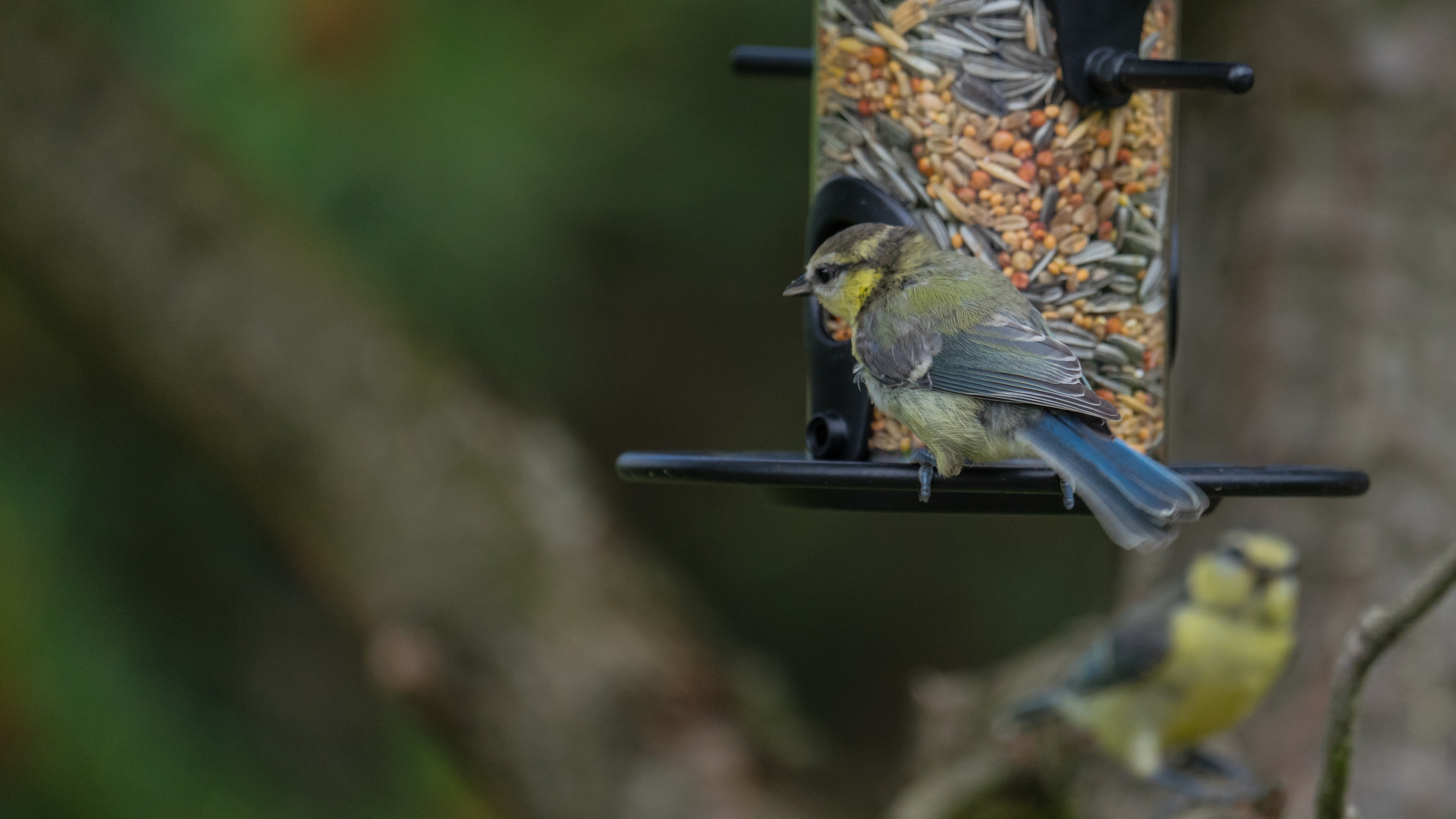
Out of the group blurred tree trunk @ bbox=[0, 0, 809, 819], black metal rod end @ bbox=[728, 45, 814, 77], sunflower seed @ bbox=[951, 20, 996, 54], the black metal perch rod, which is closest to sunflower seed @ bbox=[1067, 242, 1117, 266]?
the black metal perch rod

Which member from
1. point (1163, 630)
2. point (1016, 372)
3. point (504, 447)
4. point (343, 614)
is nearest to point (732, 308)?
point (504, 447)

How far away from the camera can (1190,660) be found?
11.5 feet

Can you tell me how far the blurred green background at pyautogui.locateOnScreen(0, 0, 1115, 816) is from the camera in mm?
3781

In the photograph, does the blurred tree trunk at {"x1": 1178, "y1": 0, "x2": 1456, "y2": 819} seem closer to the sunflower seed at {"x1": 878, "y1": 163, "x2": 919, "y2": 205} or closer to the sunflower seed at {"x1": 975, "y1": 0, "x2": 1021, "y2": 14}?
the sunflower seed at {"x1": 975, "y1": 0, "x2": 1021, "y2": 14}

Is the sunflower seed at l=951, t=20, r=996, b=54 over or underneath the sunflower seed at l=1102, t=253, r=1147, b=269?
over

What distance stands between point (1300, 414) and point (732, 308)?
197 cm

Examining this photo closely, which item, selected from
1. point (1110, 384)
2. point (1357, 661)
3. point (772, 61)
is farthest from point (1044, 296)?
point (1357, 661)

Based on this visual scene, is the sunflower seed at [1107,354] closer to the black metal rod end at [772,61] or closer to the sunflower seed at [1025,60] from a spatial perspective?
the sunflower seed at [1025,60]

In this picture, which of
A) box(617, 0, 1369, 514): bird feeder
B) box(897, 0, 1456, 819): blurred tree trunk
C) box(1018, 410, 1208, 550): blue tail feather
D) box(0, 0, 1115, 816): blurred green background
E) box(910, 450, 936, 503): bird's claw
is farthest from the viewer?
box(0, 0, 1115, 816): blurred green background

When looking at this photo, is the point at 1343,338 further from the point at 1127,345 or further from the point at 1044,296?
the point at 1044,296

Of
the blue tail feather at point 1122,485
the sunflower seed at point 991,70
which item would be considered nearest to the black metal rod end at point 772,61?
the sunflower seed at point 991,70

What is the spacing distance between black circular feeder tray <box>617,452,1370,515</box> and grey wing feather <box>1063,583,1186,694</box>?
119 centimetres

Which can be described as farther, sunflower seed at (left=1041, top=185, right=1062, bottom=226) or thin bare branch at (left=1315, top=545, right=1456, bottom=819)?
sunflower seed at (left=1041, top=185, right=1062, bottom=226)

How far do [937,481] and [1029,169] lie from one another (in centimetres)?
61
